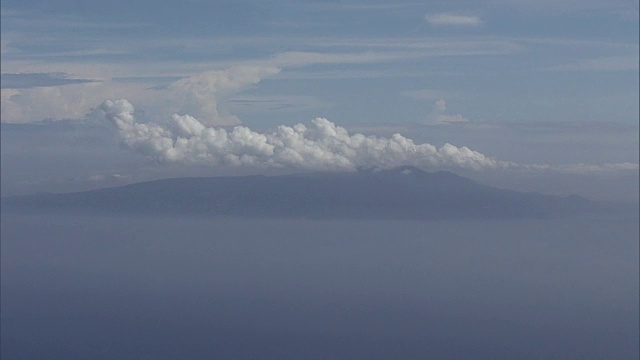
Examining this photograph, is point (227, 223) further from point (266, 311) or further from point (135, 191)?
point (266, 311)

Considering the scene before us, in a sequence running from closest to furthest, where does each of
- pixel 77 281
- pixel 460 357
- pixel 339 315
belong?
pixel 460 357 → pixel 339 315 → pixel 77 281

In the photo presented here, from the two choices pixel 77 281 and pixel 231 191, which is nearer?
pixel 77 281

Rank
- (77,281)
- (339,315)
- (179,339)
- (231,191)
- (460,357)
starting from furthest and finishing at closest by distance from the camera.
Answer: (231,191), (77,281), (339,315), (179,339), (460,357)

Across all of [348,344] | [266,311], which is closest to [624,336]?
[348,344]

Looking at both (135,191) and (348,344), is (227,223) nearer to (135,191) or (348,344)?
(135,191)

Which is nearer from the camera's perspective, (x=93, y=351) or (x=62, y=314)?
(x=93, y=351)

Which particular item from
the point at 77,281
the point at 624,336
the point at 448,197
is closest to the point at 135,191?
the point at 77,281

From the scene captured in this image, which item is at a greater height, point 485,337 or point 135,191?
point 135,191

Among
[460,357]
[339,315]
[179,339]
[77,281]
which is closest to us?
[460,357]

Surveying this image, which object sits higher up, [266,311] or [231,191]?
[231,191]
